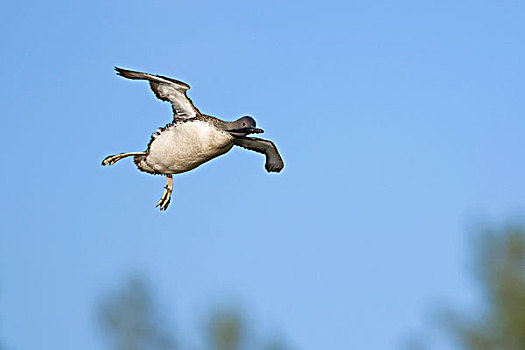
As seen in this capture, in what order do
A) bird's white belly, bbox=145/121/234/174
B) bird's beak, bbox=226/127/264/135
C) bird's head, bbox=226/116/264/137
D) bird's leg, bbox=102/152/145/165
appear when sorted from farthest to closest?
1. bird's leg, bbox=102/152/145/165
2. bird's white belly, bbox=145/121/234/174
3. bird's head, bbox=226/116/264/137
4. bird's beak, bbox=226/127/264/135

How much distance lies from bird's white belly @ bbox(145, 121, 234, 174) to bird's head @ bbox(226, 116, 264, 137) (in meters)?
0.18

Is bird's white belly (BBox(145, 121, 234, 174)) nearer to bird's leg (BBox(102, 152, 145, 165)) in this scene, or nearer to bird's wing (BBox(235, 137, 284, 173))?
bird's leg (BBox(102, 152, 145, 165))

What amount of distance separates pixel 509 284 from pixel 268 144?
1130 centimetres

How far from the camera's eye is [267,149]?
29.0 meters

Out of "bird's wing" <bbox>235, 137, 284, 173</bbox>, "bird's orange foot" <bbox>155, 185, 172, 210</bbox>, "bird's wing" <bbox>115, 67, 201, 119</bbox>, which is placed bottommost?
"bird's orange foot" <bbox>155, 185, 172, 210</bbox>

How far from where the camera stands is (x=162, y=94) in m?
25.5

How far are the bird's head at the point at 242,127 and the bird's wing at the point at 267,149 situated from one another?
402 centimetres

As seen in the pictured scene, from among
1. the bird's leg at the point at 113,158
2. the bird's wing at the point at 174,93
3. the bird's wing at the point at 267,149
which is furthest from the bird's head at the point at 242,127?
the bird's wing at the point at 267,149

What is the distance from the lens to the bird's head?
77.0ft

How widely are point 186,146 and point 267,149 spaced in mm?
5521

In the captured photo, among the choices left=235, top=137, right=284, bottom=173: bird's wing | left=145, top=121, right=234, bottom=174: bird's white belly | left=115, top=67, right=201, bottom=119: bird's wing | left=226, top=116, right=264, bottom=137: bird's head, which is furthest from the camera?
left=235, top=137, right=284, bottom=173: bird's wing

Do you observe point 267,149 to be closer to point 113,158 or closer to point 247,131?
point 113,158

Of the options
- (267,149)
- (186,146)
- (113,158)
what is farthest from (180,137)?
(267,149)

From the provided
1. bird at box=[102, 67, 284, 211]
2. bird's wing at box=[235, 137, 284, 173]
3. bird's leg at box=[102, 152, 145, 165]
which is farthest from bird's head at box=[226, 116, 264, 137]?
bird's wing at box=[235, 137, 284, 173]
